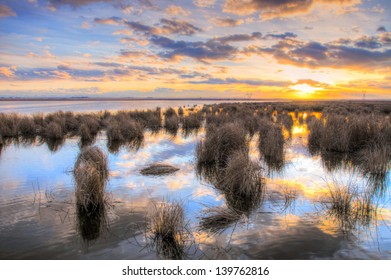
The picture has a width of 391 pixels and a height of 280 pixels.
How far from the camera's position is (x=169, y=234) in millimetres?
5441

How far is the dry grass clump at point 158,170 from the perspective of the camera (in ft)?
34.6

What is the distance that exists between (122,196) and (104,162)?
8.78 ft

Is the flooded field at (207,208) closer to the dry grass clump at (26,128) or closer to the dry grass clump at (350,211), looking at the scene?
the dry grass clump at (350,211)

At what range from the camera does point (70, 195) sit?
8102 millimetres

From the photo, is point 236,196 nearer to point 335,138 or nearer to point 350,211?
point 350,211

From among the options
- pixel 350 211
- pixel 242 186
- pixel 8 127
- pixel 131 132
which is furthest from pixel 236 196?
pixel 8 127

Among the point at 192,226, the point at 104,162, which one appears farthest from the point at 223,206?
the point at 104,162

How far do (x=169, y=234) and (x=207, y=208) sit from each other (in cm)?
179

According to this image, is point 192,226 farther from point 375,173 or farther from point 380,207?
point 375,173

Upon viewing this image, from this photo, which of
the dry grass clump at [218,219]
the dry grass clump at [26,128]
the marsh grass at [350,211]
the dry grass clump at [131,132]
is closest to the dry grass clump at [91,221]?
the dry grass clump at [218,219]

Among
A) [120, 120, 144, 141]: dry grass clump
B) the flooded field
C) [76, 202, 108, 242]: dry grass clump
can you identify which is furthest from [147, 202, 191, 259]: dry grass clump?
[120, 120, 144, 141]: dry grass clump

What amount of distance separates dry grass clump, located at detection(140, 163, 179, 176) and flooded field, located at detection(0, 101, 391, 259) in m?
0.10

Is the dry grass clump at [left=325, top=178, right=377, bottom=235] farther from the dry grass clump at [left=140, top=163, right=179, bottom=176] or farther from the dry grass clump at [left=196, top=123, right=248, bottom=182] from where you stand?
the dry grass clump at [left=140, top=163, right=179, bottom=176]

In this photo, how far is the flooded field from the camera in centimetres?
522
